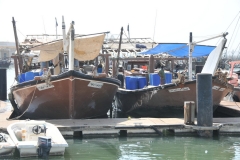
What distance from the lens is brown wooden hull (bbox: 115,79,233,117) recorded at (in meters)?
17.7

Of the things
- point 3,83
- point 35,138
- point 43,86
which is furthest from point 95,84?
point 3,83

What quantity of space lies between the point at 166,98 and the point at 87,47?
382 centimetres

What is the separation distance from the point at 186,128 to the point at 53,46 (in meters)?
6.28

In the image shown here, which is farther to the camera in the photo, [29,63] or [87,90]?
[29,63]

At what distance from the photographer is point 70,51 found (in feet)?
51.3

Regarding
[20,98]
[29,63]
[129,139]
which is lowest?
[129,139]

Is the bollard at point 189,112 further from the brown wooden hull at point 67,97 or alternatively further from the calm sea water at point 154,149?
the brown wooden hull at point 67,97

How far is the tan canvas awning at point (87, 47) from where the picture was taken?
1758 centimetres

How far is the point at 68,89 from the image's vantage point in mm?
15773

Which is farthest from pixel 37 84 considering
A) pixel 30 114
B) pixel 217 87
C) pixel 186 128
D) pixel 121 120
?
pixel 217 87

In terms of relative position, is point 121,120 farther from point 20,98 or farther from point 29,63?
point 29,63

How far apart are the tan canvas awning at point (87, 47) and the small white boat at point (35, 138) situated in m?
4.69

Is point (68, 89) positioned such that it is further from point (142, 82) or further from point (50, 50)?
point (142, 82)

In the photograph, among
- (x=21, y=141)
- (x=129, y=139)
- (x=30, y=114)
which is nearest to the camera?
(x=21, y=141)
